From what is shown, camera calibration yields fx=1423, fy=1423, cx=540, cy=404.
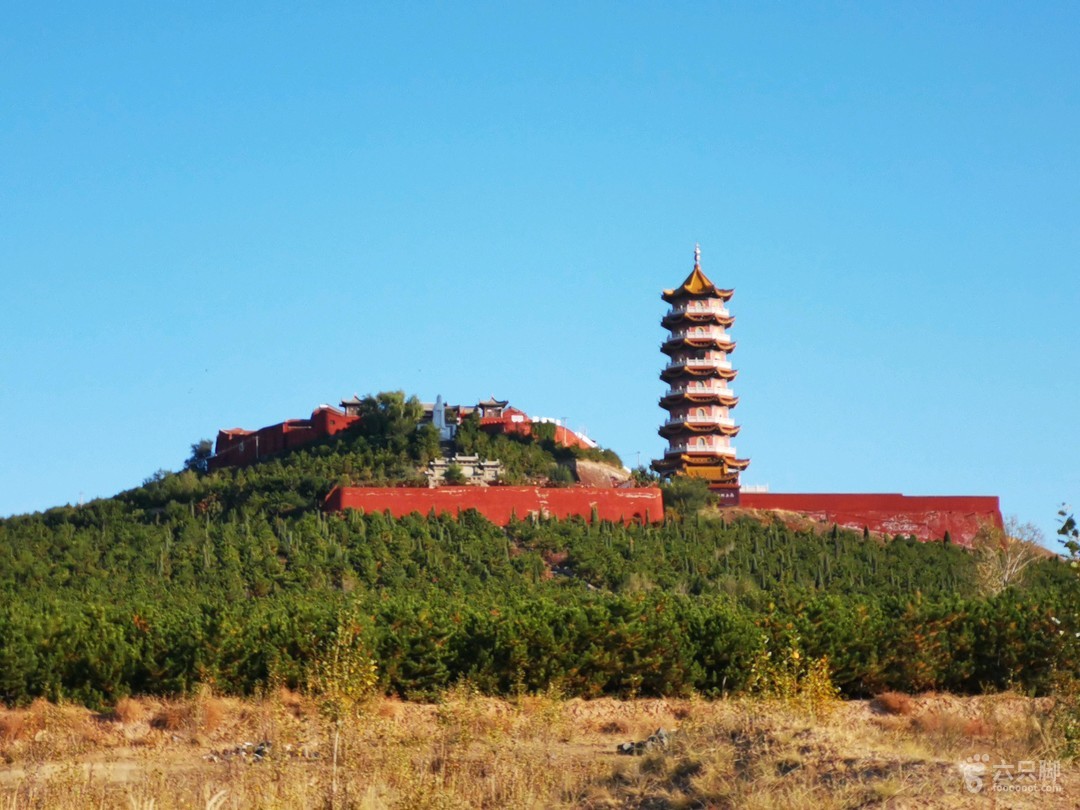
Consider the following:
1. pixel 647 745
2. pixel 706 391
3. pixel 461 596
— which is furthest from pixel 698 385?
pixel 647 745

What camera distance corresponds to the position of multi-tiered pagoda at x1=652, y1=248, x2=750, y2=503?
161ft

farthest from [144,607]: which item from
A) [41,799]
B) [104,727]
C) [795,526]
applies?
[795,526]

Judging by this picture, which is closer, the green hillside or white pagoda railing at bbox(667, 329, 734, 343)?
the green hillside

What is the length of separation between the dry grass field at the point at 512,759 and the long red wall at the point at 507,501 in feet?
65.6

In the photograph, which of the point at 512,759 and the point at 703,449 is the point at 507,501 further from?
the point at 512,759

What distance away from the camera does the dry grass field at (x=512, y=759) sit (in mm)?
10320

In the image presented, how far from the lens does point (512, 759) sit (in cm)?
1221

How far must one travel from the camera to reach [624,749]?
14016 millimetres

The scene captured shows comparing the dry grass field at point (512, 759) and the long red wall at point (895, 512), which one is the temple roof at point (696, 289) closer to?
the long red wall at point (895, 512)

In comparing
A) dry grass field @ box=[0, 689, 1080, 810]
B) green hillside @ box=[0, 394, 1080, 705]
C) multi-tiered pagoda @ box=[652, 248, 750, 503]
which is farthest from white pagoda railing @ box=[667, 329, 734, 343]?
dry grass field @ box=[0, 689, 1080, 810]

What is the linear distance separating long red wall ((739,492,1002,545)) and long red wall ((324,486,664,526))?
4158 millimetres

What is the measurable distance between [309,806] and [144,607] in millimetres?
9800

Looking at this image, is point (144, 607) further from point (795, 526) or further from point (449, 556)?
point (795, 526)

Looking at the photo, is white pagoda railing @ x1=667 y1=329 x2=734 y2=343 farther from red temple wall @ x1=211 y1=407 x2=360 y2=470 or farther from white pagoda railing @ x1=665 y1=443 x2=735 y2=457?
red temple wall @ x1=211 y1=407 x2=360 y2=470
